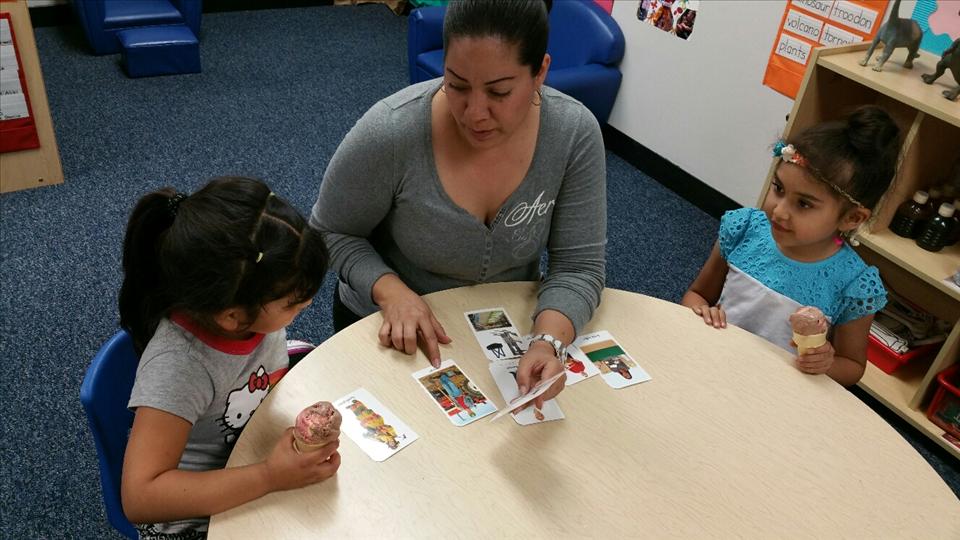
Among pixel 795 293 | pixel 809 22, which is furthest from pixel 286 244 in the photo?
pixel 809 22

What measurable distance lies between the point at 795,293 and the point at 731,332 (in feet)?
1.11

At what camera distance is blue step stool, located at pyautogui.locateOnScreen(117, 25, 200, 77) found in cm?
443

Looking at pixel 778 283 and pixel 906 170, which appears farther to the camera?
pixel 906 170

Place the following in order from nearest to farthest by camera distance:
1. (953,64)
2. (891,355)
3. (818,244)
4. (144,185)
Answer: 1. (818,244)
2. (953,64)
3. (891,355)
4. (144,185)

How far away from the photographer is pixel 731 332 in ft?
5.63

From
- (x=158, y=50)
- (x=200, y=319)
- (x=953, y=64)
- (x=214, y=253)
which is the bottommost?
(x=158, y=50)

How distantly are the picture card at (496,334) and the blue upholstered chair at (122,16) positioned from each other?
3.88 m

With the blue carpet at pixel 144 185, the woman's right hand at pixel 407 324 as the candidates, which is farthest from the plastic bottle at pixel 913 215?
the woman's right hand at pixel 407 324

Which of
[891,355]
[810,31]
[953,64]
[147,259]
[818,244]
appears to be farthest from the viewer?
[810,31]

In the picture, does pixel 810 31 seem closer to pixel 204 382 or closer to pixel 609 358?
pixel 609 358

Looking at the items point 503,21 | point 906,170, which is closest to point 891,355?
point 906,170

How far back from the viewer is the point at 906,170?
250 cm

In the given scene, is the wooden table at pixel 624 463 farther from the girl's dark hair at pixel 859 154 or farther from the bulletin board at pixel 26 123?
the bulletin board at pixel 26 123

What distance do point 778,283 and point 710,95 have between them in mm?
1970
